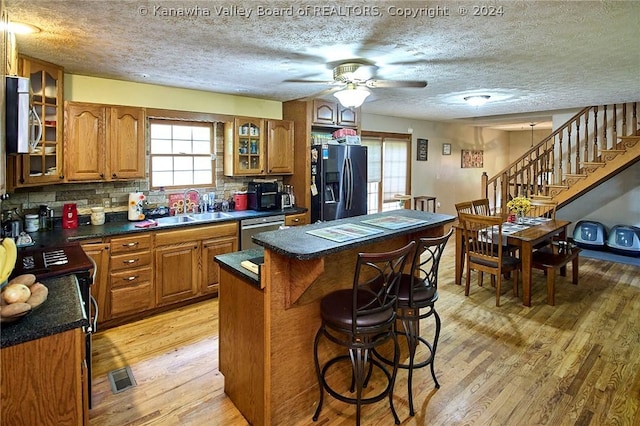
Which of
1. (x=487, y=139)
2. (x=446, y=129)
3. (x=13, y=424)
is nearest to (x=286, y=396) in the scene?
(x=13, y=424)

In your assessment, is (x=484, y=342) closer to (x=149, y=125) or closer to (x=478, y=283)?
(x=478, y=283)

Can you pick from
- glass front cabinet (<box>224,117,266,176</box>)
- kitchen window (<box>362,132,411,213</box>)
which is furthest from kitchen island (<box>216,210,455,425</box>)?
kitchen window (<box>362,132,411,213</box>)

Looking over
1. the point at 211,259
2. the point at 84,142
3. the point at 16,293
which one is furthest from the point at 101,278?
the point at 16,293

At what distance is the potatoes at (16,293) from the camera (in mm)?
1409

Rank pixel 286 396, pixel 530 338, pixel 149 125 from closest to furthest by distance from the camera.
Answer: pixel 286 396 < pixel 530 338 < pixel 149 125

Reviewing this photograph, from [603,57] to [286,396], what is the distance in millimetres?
3531

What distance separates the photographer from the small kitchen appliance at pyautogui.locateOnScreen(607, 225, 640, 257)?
5887mm

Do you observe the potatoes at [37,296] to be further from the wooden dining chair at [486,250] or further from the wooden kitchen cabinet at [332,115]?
the wooden kitchen cabinet at [332,115]

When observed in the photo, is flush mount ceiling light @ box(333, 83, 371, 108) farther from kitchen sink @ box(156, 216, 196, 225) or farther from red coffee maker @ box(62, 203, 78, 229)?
red coffee maker @ box(62, 203, 78, 229)

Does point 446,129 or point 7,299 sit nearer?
point 7,299

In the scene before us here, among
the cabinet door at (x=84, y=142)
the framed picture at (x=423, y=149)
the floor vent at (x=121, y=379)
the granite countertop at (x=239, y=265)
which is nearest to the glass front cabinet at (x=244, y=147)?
the cabinet door at (x=84, y=142)

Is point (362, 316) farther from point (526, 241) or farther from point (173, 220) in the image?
point (173, 220)

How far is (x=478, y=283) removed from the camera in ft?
15.3

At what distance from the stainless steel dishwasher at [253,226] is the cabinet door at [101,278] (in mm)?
1378
